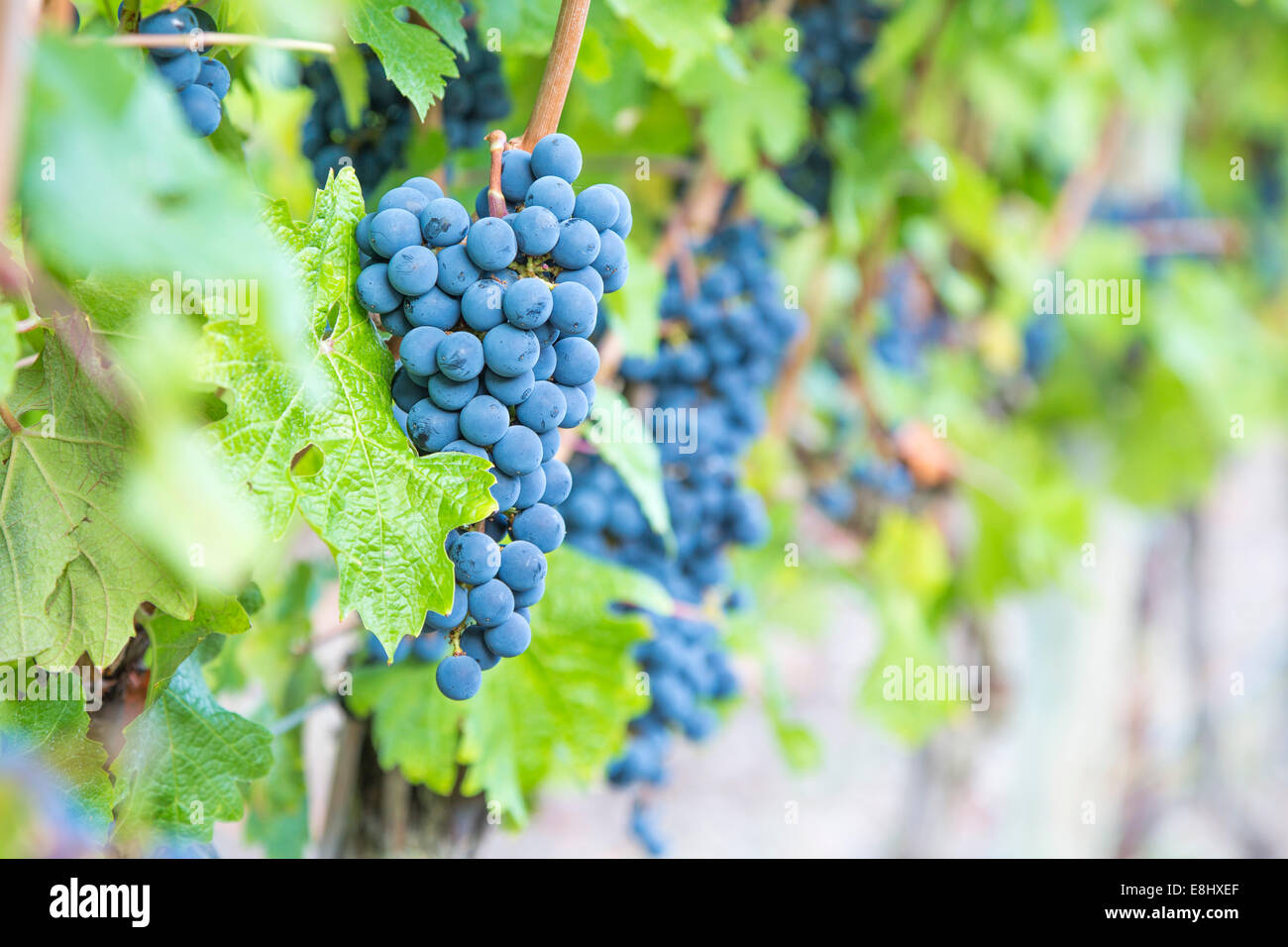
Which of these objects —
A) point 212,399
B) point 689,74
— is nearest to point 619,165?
point 689,74

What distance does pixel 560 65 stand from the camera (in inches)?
24.5

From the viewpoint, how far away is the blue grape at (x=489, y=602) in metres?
0.59

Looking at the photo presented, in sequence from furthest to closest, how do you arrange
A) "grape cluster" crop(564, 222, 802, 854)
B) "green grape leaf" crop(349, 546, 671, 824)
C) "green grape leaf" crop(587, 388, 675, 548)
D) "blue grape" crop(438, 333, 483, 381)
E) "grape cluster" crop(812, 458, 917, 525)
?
1. "grape cluster" crop(812, 458, 917, 525)
2. "grape cluster" crop(564, 222, 802, 854)
3. "green grape leaf" crop(349, 546, 671, 824)
4. "green grape leaf" crop(587, 388, 675, 548)
5. "blue grape" crop(438, 333, 483, 381)

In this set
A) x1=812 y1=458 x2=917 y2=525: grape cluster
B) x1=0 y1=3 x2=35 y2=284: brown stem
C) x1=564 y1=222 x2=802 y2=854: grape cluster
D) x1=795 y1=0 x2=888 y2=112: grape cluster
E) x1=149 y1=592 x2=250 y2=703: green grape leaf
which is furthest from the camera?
x1=812 y1=458 x2=917 y2=525: grape cluster

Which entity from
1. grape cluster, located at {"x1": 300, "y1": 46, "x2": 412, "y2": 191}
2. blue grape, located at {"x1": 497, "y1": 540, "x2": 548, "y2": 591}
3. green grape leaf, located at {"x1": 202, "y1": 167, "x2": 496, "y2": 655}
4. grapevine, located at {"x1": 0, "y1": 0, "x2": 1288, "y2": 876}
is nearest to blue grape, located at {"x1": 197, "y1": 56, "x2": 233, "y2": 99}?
grapevine, located at {"x1": 0, "y1": 0, "x2": 1288, "y2": 876}

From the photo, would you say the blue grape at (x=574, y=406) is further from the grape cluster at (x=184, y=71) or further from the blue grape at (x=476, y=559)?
the grape cluster at (x=184, y=71)

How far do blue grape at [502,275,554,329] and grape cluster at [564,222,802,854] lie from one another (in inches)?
20.7

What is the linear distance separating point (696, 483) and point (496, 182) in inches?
26.5

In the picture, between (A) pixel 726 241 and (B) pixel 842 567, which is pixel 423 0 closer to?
(A) pixel 726 241

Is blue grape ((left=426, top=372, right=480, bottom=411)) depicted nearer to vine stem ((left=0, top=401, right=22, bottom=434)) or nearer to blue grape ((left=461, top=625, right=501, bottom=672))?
blue grape ((left=461, top=625, right=501, bottom=672))

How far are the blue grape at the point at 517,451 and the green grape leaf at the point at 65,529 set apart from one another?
0.76 feet

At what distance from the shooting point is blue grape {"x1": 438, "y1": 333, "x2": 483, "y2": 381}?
1.84 ft

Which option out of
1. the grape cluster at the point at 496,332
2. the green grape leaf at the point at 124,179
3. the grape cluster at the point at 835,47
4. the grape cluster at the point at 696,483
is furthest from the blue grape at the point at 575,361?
the grape cluster at the point at 835,47

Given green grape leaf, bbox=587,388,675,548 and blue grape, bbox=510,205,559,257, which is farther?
green grape leaf, bbox=587,388,675,548
